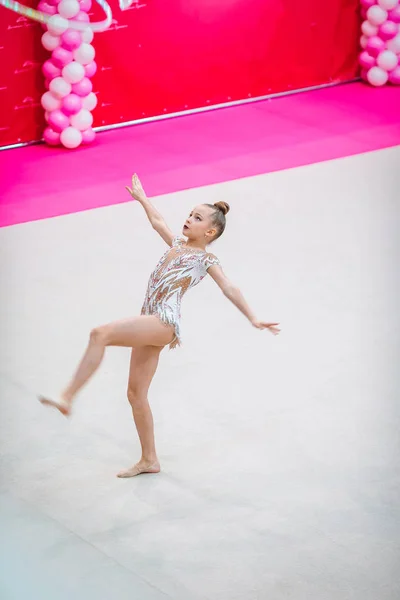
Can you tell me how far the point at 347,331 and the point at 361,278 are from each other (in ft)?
2.52

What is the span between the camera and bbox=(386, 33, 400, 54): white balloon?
32.0 feet

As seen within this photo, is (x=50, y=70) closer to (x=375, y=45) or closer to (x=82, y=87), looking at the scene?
(x=82, y=87)

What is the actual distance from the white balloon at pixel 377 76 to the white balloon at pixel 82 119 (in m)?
3.26

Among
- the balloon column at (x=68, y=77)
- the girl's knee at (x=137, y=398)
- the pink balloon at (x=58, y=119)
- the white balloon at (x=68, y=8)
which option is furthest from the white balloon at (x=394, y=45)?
the girl's knee at (x=137, y=398)

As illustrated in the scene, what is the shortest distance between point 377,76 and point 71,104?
351 cm

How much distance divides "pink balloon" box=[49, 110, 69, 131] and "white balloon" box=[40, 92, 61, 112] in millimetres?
49

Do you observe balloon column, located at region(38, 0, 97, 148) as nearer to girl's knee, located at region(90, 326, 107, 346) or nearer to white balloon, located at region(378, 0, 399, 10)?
white balloon, located at region(378, 0, 399, 10)

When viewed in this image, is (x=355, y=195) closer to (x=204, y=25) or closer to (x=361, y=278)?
(x=361, y=278)

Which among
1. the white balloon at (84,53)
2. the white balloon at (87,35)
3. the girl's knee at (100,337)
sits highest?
the white balloon at (87,35)

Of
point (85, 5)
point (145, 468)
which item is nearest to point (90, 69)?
point (85, 5)

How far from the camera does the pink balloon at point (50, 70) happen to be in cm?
836

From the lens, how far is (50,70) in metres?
8.38

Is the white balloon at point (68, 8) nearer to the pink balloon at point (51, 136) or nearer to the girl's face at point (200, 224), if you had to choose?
the pink balloon at point (51, 136)

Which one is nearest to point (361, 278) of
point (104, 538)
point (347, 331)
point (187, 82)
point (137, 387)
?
point (347, 331)
